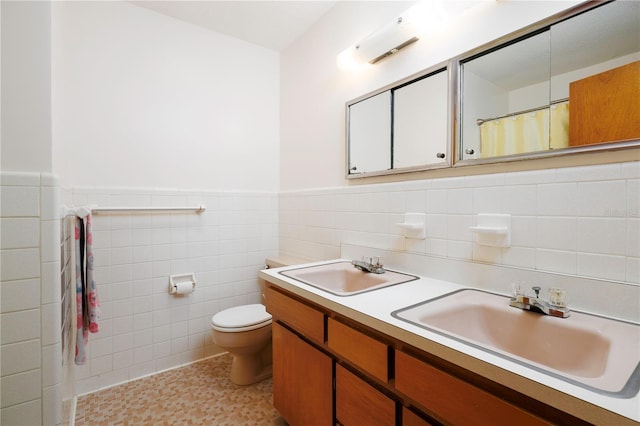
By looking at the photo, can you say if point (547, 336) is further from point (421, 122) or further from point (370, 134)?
point (370, 134)

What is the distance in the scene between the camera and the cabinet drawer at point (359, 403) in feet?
2.95

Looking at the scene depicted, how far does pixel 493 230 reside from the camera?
1.12 metres

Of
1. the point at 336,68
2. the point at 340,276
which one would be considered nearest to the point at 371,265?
the point at 340,276

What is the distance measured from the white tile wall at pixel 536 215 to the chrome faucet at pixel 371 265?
122mm

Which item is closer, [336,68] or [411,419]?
[411,419]

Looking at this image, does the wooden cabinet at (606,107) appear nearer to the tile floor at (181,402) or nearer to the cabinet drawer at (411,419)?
the cabinet drawer at (411,419)

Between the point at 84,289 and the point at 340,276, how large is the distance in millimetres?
1253

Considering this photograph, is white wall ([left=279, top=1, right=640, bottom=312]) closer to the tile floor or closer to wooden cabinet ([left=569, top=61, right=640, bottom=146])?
wooden cabinet ([left=569, top=61, right=640, bottom=146])

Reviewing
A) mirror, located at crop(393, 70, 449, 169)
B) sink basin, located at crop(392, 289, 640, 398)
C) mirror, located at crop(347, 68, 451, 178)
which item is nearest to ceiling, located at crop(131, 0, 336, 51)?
mirror, located at crop(347, 68, 451, 178)

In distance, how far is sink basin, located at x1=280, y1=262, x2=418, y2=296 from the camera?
4.82 ft

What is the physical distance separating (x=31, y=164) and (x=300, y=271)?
116cm

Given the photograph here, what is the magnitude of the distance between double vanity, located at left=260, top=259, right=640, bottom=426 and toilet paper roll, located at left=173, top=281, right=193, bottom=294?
95 centimetres

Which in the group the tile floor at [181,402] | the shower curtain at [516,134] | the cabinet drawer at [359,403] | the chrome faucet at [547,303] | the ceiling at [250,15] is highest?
the ceiling at [250,15]

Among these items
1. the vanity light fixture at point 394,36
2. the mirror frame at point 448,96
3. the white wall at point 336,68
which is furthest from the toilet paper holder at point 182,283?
the vanity light fixture at point 394,36
